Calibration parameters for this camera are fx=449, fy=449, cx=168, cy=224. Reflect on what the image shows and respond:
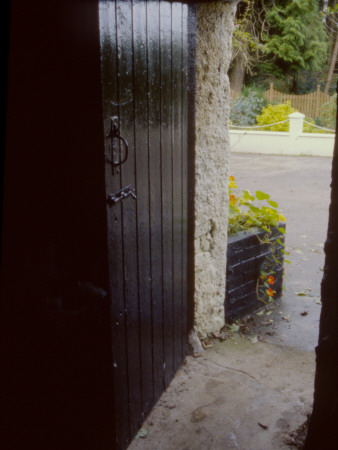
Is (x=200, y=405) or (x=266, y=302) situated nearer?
(x=200, y=405)

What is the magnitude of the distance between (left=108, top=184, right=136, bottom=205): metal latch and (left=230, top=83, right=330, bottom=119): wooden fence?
15.2 meters

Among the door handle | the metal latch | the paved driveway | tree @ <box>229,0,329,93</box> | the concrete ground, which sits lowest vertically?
the concrete ground

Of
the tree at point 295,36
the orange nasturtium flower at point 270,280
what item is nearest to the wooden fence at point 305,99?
the tree at point 295,36

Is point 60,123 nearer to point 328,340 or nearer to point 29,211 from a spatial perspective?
point 29,211

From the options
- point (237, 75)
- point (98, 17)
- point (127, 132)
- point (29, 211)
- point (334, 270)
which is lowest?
point (334, 270)

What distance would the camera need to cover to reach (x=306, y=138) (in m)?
12.5

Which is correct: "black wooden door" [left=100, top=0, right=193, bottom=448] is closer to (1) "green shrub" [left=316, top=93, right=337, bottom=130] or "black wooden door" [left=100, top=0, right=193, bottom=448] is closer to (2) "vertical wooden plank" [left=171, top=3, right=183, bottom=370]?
(2) "vertical wooden plank" [left=171, top=3, right=183, bottom=370]

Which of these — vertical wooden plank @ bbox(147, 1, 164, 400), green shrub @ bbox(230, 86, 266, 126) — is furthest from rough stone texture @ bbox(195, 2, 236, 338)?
green shrub @ bbox(230, 86, 266, 126)

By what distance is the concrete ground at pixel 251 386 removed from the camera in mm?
2570

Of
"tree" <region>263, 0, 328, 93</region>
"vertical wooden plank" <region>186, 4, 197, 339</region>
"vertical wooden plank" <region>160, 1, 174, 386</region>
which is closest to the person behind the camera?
"vertical wooden plank" <region>160, 1, 174, 386</region>

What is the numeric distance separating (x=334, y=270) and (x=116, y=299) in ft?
3.35

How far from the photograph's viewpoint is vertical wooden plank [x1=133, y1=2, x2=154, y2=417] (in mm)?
2096

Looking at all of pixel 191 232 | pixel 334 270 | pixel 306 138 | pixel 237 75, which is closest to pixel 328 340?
pixel 334 270

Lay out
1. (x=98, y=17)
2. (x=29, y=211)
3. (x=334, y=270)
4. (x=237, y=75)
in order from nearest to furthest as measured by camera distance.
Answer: (x=334, y=270) → (x=98, y=17) → (x=29, y=211) → (x=237, y=75)
